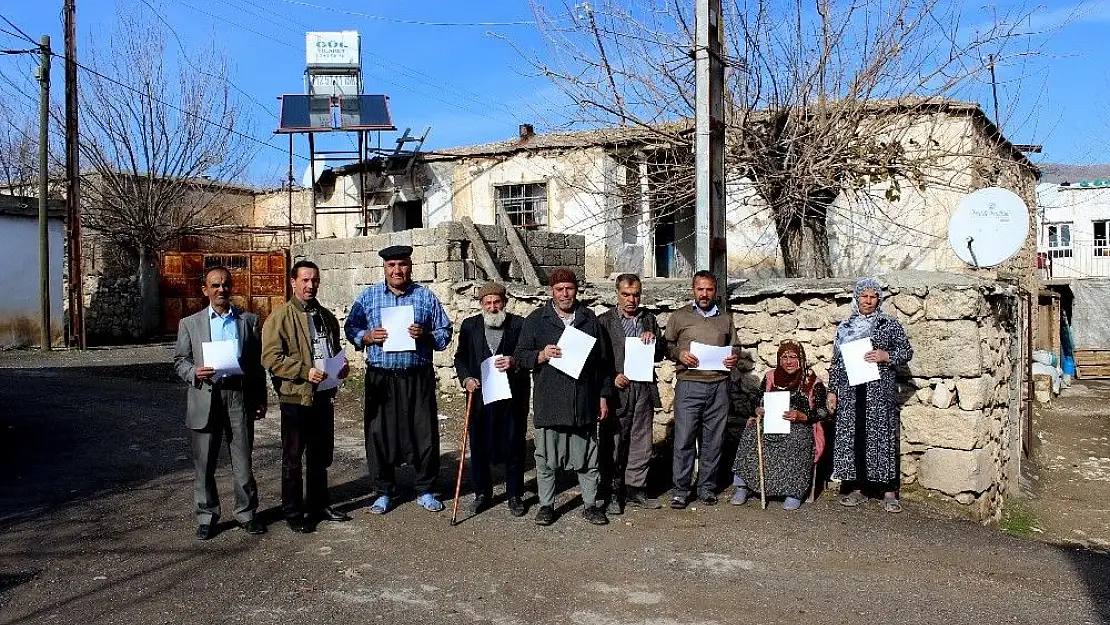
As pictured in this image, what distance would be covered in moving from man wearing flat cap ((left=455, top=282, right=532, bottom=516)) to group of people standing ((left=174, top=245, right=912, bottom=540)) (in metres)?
0.01

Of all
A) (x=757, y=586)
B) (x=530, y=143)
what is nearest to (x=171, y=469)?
(x=757, y=586)

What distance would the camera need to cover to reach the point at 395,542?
5336mm

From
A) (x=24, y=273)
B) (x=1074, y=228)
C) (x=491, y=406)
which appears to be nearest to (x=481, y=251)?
(x=491, y=406)

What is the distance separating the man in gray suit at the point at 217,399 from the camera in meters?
5.27

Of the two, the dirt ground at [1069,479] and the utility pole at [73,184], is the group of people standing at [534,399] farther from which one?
the utility pole at [73,184]

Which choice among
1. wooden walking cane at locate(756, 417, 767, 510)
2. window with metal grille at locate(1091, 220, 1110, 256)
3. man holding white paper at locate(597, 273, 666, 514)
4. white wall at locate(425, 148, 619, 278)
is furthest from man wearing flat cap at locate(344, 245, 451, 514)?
window with metal grille at locate(1091, 220, 1110, 256)

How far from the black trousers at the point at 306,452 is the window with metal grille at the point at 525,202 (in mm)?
11615

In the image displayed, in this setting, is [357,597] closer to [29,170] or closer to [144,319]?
[144,319]

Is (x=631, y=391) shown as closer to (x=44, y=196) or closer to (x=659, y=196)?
(x=659, y=196)

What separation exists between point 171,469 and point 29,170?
23886 mm

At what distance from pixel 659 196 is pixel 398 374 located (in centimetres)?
637

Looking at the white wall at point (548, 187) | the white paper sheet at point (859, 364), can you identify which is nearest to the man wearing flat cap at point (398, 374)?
the white paper sheet at point (859, 364)

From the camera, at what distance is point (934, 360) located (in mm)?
6430

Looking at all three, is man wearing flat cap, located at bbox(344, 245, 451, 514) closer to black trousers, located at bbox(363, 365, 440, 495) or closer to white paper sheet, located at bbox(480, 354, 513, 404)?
black trousers, located at bbox(363, 365, 440, 495)
